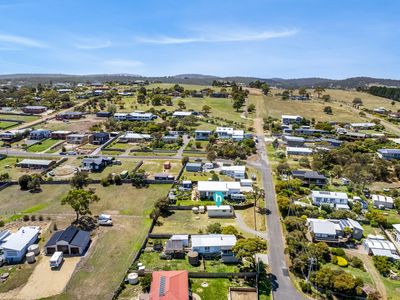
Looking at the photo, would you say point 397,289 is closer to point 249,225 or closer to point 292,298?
point 292,298

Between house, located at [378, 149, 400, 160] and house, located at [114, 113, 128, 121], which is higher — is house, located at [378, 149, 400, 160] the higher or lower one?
the lower one

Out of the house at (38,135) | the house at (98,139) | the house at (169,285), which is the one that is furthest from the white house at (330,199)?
the house at (38,135)

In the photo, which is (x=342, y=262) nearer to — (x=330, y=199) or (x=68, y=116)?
(x=330, y=199)

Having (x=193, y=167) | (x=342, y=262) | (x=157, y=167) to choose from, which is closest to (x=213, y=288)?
(x=342, y=262)

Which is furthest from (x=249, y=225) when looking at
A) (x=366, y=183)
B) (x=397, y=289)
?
(x=366, y=183)

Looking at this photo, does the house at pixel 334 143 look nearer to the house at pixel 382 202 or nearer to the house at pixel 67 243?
the house at pixel 382 202

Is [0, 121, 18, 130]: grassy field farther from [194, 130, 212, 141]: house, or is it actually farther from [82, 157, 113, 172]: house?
[194, 130, 212, 141]: house

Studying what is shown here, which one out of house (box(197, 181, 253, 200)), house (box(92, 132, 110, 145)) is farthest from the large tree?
house (box(92, 132, 110, 145))
